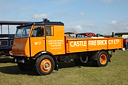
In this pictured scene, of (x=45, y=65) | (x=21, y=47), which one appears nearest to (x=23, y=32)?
(x=21, y=47)

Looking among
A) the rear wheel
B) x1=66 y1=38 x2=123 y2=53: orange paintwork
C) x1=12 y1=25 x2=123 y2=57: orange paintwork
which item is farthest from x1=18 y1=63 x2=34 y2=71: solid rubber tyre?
the rear wheel

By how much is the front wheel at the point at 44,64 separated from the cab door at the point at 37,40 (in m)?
0.43

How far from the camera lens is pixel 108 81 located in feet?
22.1

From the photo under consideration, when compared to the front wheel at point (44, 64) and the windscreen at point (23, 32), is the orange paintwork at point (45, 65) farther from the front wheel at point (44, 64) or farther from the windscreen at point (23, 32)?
the windscreen at point (23, 32)

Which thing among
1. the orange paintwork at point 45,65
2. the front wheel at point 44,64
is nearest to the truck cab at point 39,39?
the front wheel at point 44,64

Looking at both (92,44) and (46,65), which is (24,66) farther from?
(92,44)

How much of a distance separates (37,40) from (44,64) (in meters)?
1.23

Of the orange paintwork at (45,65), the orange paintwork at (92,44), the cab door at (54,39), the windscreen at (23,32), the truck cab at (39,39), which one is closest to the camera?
the truck cab at (39,39)

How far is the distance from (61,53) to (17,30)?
284 centimetres

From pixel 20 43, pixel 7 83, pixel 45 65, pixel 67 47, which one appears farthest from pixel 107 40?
pixel 7 83

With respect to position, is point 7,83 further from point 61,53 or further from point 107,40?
point 107,40

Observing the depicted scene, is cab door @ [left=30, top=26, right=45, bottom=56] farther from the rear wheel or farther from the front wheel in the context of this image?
the rear wheel

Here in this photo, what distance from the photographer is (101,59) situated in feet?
35.2

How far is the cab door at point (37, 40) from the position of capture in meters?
8.02
